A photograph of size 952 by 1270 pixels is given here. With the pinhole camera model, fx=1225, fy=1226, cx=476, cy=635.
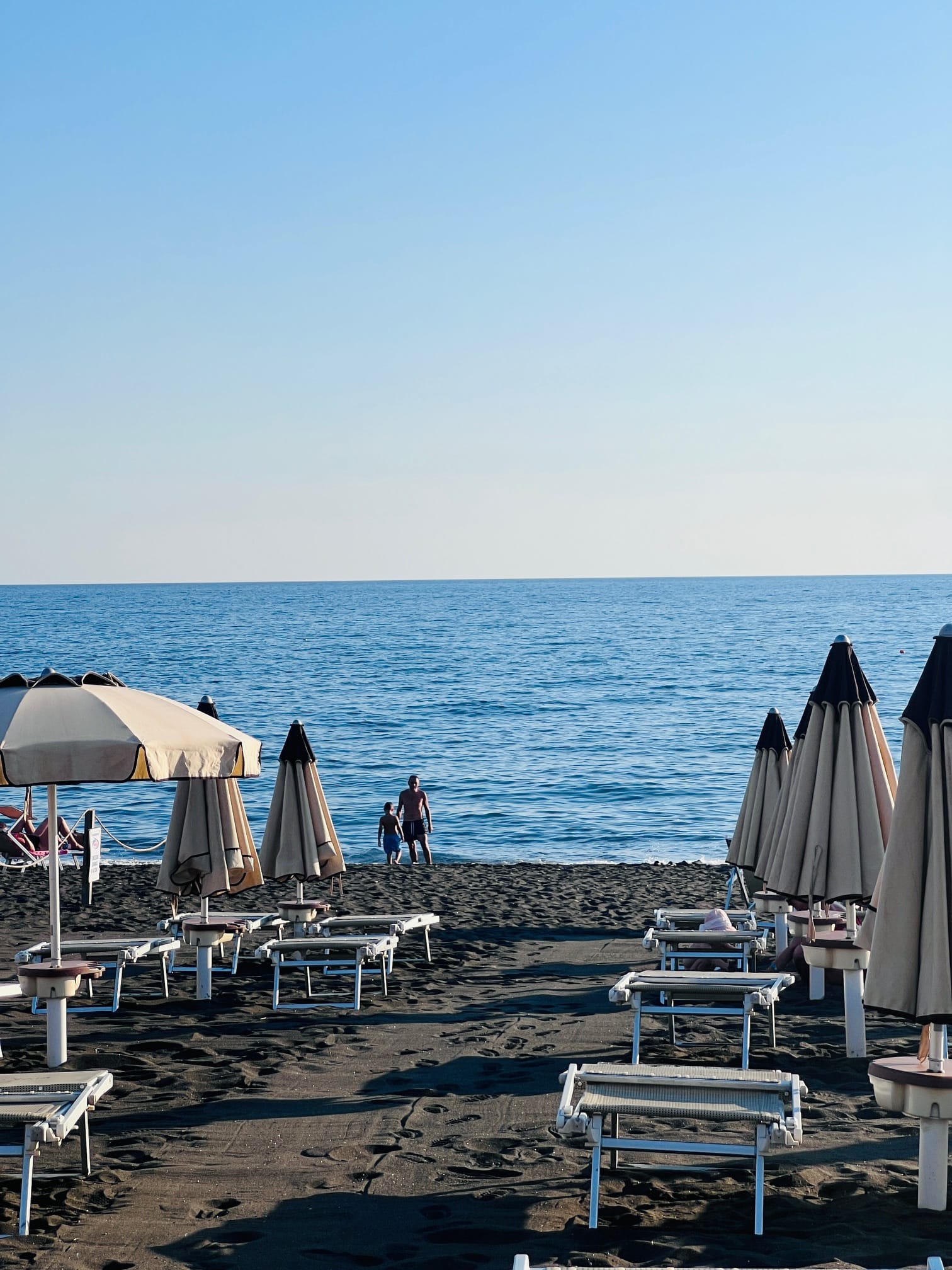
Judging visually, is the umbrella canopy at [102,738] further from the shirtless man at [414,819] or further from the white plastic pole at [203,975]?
the shirtless man at [414,819]

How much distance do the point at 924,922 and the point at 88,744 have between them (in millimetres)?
3952

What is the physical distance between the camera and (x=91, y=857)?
15.0 meters

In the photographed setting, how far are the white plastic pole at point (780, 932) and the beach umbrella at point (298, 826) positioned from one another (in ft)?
12.6

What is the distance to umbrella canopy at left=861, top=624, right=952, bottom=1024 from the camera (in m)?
4.70

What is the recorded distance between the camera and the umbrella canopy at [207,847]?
32.8 ft

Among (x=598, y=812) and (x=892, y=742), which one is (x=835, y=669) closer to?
(x=598, y=812)

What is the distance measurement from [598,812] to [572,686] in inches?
1315

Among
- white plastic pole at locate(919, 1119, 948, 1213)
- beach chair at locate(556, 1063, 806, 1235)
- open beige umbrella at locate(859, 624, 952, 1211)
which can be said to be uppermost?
open beige umbrella at locate(859, 624, 952, 1211)

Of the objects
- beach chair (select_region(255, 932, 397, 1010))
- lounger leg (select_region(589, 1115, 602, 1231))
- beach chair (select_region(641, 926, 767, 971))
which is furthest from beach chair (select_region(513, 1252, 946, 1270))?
beach chair (select_region(641, 926, 767, 971))

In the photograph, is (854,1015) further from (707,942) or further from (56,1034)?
(56,1034)

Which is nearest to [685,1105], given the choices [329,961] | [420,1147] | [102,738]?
[420,1147]

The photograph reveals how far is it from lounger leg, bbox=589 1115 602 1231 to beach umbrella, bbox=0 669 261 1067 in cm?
256

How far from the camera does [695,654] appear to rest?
81.5 meters

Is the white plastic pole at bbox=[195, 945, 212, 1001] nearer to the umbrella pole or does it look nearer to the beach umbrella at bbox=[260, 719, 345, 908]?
the beach umbrella at bbox=[260, 719, 345, 908]
